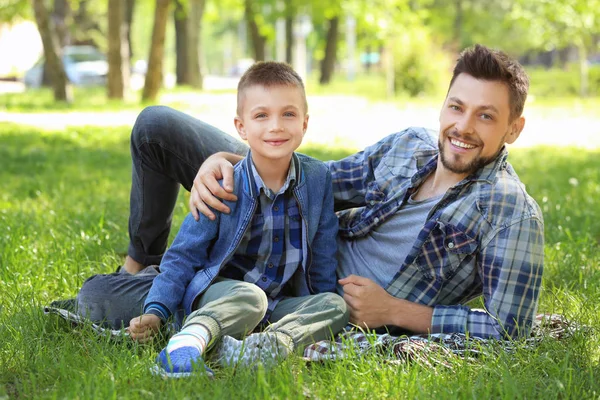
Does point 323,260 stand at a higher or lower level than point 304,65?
higher

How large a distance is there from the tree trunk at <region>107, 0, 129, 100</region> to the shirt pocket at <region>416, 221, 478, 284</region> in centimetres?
1503

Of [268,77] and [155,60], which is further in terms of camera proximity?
[155,60]

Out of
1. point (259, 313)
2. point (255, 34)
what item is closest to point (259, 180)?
point (259, 313)

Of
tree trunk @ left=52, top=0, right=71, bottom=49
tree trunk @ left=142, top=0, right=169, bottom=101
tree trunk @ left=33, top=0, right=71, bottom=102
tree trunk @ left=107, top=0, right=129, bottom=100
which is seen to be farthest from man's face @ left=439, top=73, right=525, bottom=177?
tree trunk @ left=52, top=0, right=71, bottom=49

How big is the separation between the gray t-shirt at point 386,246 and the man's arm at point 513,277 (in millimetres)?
410

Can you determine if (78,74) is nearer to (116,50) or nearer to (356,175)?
(116,50)

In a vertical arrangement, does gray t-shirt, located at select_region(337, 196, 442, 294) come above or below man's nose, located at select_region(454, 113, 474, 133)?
below

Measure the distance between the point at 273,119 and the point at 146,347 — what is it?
1.10 meters

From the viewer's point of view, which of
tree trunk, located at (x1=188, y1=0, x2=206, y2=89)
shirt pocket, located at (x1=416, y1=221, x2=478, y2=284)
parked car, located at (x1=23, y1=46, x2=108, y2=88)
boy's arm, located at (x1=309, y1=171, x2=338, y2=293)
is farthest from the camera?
parked car, located at (x1=23, y1=46, x2=108, y2=88)

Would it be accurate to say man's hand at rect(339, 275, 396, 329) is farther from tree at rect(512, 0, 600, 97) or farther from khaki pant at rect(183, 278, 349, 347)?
tree at rect(512, 0, 600, 97)

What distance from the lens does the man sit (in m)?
3.33

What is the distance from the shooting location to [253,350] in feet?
10.2

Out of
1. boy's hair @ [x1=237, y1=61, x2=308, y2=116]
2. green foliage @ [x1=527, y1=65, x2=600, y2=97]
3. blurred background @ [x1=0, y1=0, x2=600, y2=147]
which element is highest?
boy's hair @ [x1=237, y1=61, x2=308, y2=116]

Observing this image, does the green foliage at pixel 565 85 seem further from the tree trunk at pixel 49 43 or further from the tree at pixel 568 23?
the tree trunk at pixel 49 43
